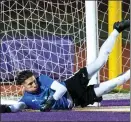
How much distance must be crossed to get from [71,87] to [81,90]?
2.9 inches

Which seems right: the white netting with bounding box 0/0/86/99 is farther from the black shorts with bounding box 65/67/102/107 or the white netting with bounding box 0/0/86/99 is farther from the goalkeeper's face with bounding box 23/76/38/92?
the goalkeeper's face with bounding box 23/76/38/92

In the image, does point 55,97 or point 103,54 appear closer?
point 55,97

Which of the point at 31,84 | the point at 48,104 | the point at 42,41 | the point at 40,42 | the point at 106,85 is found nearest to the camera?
the point at 48,104

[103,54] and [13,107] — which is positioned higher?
[103,54]

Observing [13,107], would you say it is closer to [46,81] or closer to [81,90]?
[46,81]

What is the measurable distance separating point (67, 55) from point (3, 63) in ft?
2.16

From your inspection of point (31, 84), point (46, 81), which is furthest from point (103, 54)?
point (31, 84)

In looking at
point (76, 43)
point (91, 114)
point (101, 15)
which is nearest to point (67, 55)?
point (76, 43)

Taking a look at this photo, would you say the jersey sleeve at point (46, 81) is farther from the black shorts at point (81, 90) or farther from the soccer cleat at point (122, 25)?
the soccer cleat at point (122, 25)

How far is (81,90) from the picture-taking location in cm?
339

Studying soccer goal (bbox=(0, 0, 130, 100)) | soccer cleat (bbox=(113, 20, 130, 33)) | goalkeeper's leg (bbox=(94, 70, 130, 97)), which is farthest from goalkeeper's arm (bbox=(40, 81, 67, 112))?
soccer goal (bbox=(0, 0, 130, 100))

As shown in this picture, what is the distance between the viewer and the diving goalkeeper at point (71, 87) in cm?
331

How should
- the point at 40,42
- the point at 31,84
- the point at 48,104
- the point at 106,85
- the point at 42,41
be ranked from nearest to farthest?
the point at 48,104
the point at 31,84
the point at 106,85
the point at 42,41
the point at 40,42

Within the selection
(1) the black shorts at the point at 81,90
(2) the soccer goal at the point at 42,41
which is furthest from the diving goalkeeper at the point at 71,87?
(2) the soccer goal at the point at 42,41
